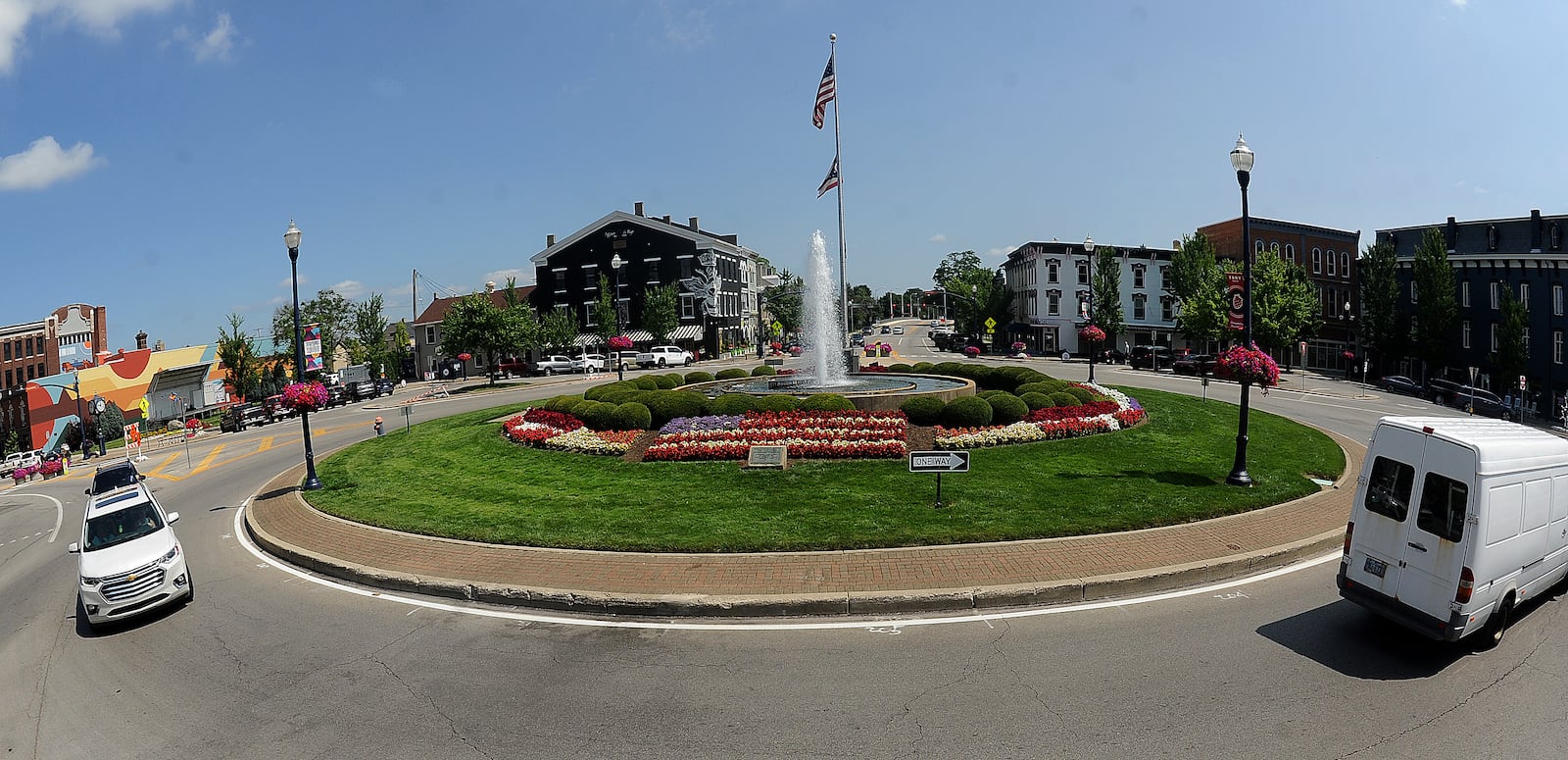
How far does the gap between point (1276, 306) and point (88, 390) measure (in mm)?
77832

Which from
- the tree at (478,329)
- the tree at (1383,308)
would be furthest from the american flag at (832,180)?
the tree at (1383,308)

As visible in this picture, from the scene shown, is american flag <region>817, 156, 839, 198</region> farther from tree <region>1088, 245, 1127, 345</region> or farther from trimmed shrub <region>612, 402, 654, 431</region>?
tree <region>1088, 245, 1127, 345</region>

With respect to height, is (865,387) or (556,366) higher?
(556,366)

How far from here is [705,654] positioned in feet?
28.5

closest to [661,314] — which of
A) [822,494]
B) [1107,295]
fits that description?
[1107,295]

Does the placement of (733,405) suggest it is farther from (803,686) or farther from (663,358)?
(663,358)

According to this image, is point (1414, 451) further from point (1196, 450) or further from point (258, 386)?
point (258, 386)

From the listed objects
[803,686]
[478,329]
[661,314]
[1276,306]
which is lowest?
[803,686]

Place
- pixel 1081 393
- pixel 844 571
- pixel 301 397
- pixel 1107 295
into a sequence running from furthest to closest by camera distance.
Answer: pixel 1107 295 → pixel 1081 393 → pixel 301 397 → pixel 844 571

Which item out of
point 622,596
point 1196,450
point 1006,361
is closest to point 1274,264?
point 1006,361

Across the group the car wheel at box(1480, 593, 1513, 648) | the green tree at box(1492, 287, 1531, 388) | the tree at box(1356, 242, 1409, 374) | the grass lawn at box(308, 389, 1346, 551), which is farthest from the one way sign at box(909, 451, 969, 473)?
the tree at box(1356, 242, 1409, 374)

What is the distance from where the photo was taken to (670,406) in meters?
22.0

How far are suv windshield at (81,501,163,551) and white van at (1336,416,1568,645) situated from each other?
642 inches

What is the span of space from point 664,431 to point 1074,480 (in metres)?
10.3
